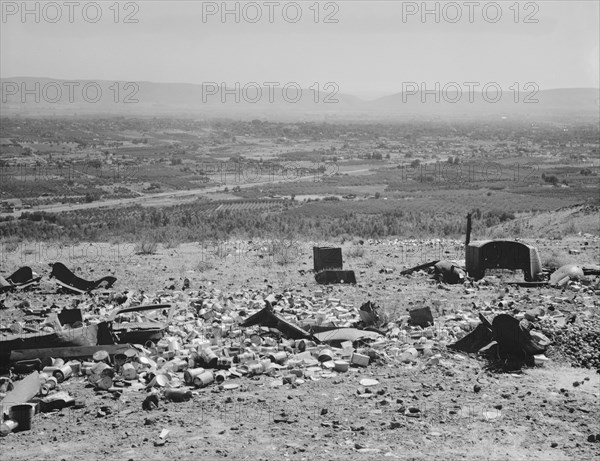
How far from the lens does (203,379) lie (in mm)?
8445

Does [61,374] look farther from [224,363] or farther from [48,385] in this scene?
[224,363]

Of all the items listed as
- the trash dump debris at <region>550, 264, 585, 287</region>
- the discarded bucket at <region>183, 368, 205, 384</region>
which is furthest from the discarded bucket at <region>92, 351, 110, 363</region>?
the trash dump debris at <region>550, 264, 585, 287</region>

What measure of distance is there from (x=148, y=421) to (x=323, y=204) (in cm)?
4610

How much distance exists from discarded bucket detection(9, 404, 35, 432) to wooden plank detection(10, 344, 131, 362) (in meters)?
1.76

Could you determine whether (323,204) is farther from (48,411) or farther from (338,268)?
(48,411)

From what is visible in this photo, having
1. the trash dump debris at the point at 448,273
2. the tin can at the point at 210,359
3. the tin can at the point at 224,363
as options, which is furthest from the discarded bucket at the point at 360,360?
the trash dump debris at the point at 448,273

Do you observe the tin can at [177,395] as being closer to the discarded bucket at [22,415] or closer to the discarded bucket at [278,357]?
the discarded bucket at [22,415]

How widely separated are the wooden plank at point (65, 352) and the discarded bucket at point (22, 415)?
176 cm

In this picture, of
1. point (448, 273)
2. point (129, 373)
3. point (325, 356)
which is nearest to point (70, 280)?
point (129, 373)

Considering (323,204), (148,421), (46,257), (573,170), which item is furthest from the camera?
(573,170)

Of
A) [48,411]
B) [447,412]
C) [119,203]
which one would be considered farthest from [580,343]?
[119,203]

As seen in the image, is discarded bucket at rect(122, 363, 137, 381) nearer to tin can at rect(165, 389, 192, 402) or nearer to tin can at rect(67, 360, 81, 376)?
tin can at rect(67, 360, 81, 376)

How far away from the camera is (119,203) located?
54844mm

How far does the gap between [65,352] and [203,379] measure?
6.26ft
